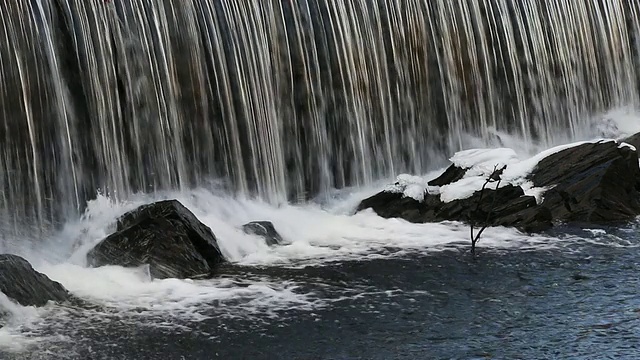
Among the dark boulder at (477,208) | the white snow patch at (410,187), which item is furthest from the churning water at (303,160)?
the white snow patch at (410,187)

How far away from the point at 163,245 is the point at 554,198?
599 cm

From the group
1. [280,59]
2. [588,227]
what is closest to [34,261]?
[280,59]

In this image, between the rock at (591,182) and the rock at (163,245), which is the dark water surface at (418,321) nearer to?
the rock at (163,245)

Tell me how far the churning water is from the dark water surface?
0.03 metres

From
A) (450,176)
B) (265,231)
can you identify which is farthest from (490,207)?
(265,231)

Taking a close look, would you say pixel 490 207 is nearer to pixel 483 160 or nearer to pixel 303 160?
pixel 483 160

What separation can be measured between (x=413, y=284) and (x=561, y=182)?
4674 mm

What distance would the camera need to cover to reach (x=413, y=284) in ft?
41.0

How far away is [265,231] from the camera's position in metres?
14.8

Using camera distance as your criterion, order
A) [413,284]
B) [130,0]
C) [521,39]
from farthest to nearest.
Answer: [521,39]
[130,0]
[413,284]

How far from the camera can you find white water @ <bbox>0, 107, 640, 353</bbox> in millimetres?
11461

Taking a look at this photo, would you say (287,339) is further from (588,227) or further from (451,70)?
(451,70)

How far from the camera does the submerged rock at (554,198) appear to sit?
15.6 meters

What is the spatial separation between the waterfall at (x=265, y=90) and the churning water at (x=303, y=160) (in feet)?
0.10
